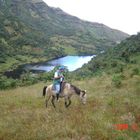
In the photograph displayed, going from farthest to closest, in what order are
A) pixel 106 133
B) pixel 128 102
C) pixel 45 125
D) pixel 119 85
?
pixel 119 85, pixel 128 102, pixel 45 125, pixel 106 133

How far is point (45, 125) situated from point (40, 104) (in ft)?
25.8

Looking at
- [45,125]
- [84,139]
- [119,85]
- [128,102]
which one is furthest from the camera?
[119,85]

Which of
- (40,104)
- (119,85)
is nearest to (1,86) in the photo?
(119,85)

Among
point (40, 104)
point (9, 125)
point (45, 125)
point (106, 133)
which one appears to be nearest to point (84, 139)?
point (106, 133)

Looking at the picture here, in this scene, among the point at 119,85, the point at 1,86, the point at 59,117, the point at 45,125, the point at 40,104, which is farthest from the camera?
the point at 1,86

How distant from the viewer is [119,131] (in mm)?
11195

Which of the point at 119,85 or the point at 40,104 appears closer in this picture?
the point at 40,104

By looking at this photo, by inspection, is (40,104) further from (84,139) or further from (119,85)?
(119,85)

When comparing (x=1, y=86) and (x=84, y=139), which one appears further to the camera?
(x=1, y=86)

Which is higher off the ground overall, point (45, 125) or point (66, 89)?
point (66, 89)

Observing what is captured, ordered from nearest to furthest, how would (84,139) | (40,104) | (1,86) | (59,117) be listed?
(84,139), (59,117), (40,104), (1,86)

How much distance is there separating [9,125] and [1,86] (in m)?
39.1

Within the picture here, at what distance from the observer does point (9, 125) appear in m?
12.7

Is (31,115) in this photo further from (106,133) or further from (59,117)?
(106,133)
